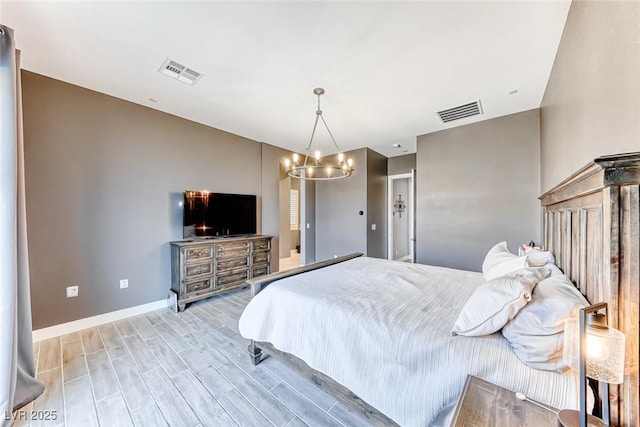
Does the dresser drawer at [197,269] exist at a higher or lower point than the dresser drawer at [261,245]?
lower

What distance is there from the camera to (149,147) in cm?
335

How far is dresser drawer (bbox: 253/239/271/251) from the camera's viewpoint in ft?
13.6

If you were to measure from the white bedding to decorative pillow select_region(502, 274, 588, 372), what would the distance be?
4 cm

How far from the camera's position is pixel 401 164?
5730 mm

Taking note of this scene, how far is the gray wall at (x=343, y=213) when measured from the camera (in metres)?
5.23

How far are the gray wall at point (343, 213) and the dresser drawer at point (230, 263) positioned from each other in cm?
228

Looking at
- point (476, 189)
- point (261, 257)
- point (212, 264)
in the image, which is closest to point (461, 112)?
point (476, 189)

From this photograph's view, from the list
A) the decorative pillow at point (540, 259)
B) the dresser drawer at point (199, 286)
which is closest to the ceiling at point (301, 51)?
the decorative pillow at point (540, 259)

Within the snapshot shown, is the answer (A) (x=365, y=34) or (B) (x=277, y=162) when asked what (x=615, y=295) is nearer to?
(A) (x=365, y=34)

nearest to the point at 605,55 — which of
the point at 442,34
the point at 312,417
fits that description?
the point at 442,34

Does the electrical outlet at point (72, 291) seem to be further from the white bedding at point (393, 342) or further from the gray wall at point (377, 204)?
the gray wall at point (377, 204)

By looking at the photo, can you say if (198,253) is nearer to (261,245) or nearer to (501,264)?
(261,245)

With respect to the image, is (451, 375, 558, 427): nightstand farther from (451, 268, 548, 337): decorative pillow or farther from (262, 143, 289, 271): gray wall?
(262, 143, 289, 271): gray wall

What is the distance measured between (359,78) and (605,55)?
185cm
